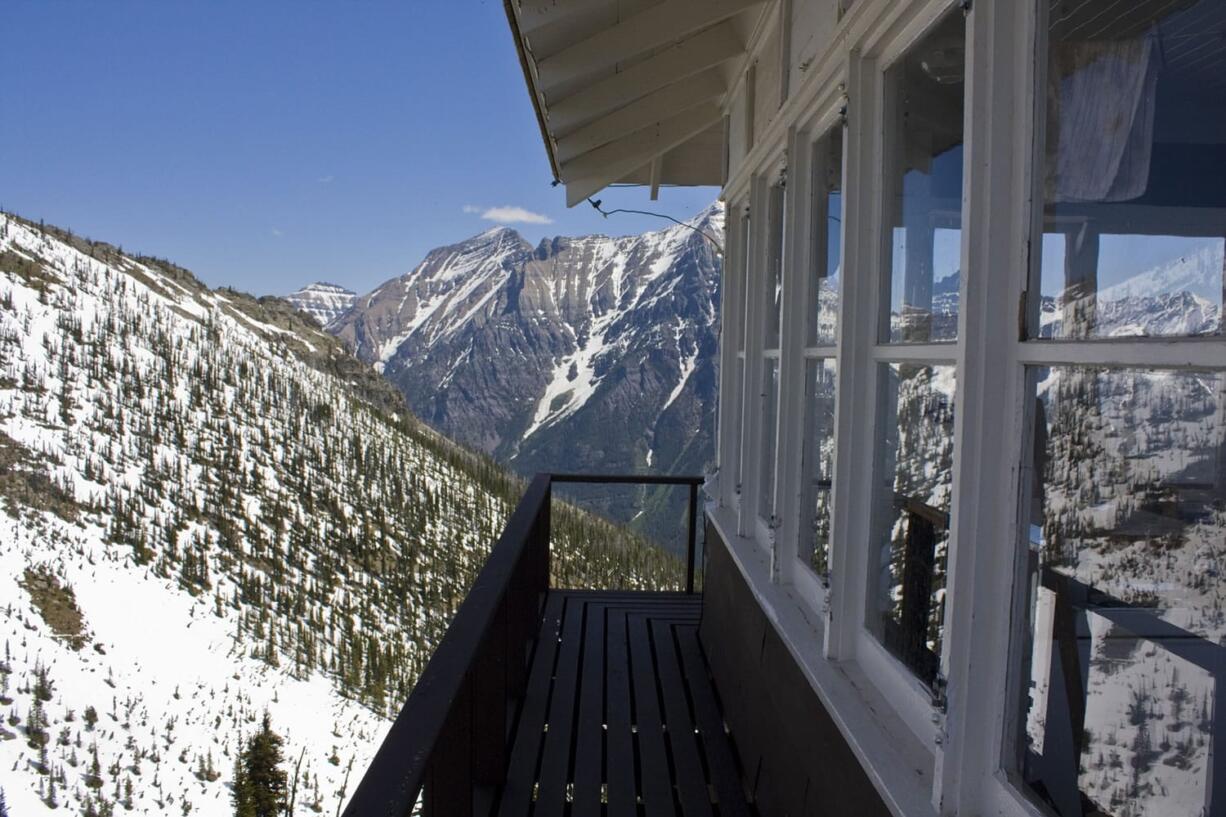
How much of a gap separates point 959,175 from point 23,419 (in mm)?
12102

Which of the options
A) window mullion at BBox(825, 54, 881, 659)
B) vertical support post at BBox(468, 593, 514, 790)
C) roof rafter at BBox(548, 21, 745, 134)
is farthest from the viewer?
roof rafter at BBox(548, 21, 745, 134)

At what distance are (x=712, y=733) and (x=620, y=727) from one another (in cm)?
32

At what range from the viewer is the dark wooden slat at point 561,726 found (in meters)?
2.40

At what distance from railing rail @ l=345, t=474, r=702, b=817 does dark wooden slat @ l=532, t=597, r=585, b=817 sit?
0.14 m

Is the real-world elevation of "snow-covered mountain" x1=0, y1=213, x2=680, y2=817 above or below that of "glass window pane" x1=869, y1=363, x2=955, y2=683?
below

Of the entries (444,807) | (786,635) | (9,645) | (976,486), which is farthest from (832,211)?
(9,645)

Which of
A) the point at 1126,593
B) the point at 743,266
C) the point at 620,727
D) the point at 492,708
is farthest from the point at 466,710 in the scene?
the point at 743,266

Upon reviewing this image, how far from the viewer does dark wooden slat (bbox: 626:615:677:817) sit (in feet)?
7.96

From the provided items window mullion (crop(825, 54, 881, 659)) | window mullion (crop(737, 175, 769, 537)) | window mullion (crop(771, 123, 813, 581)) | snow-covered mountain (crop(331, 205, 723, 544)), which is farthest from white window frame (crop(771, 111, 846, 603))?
snow-covered mountain (crop(331, 205, 723, 544))

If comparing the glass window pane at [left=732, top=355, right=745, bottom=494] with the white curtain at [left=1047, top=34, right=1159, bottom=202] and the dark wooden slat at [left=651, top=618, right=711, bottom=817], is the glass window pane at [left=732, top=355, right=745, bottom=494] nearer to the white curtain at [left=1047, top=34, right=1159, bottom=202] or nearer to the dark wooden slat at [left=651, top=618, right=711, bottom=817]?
the dark wooden slat at [left=651, top=618, right=711, bottom=817]

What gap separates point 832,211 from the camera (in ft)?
6.75

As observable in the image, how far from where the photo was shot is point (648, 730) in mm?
2906

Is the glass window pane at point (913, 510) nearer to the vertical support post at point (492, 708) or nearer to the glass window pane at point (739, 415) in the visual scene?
the vertical support post at point (492, 708)

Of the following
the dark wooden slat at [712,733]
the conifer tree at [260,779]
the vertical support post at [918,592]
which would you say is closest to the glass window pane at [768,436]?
the dark wooden slat at [712,733]
